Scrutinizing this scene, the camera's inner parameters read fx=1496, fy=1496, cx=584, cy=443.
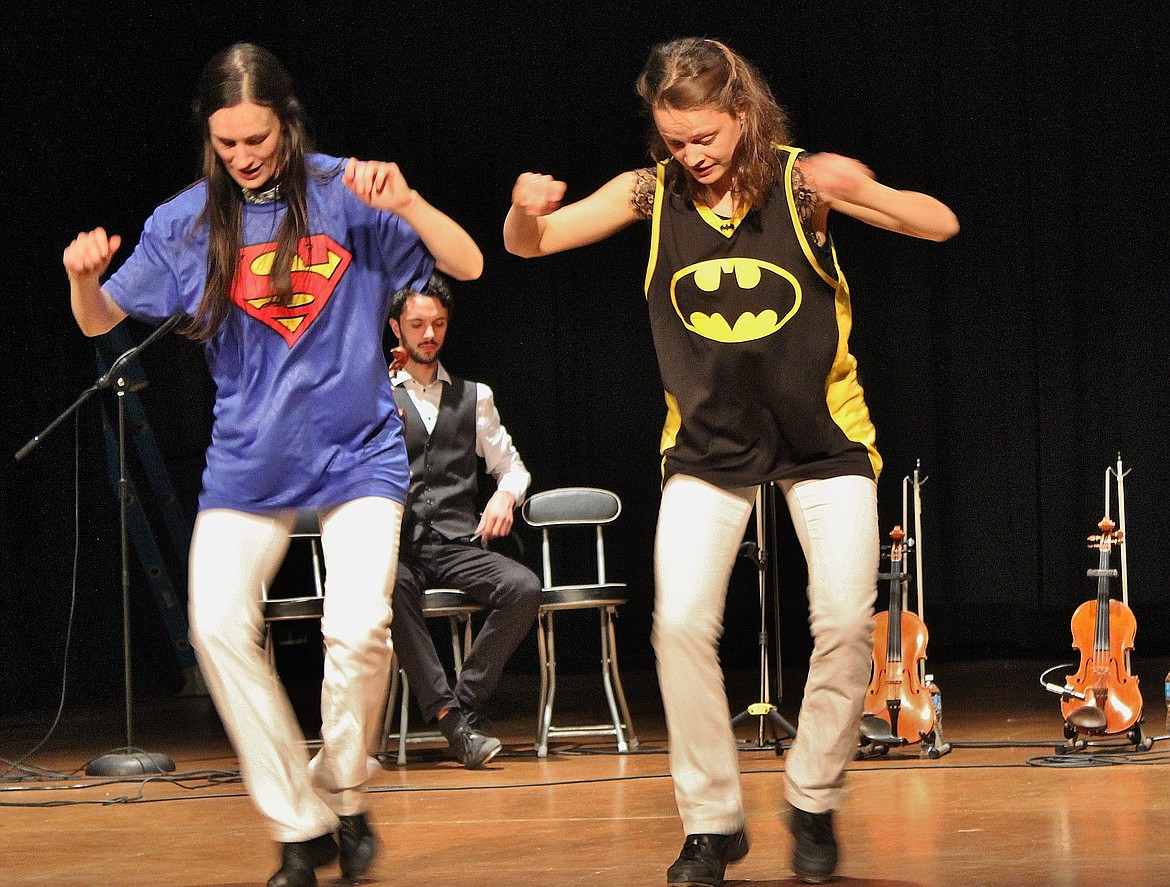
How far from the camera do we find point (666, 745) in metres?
4.98

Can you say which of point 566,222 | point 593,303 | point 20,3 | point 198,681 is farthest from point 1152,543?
point 20,3

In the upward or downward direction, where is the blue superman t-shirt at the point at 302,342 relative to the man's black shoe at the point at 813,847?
upward

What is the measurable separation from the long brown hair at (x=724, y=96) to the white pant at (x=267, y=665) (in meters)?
0.86

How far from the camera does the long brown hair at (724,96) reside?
257 cm

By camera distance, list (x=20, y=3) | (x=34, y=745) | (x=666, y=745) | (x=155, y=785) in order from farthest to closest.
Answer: (x=20, y=3), (x=34, y=745), (x=666, y=745), (x=155, y=785)

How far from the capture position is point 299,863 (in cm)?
256

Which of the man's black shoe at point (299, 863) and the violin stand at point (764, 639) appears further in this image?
the violin stand at point (764, 639)

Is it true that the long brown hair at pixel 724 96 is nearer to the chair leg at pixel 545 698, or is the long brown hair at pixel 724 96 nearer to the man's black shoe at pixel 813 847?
the man's black shoe at pixel 813 847

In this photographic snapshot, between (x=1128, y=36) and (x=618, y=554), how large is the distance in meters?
3.56

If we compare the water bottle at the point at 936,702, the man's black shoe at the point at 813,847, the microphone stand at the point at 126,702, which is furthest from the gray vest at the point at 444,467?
the man's black shoe at the point at 813,847

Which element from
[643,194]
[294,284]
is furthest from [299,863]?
[643,194]

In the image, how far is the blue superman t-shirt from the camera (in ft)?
8.75

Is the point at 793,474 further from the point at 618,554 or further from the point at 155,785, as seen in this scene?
the point at 618,554

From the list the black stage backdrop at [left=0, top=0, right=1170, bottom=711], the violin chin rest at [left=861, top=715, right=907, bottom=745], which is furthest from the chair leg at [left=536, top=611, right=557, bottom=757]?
the black stage backdrop at [left=0, top=0, right=1170, bottom=711]
